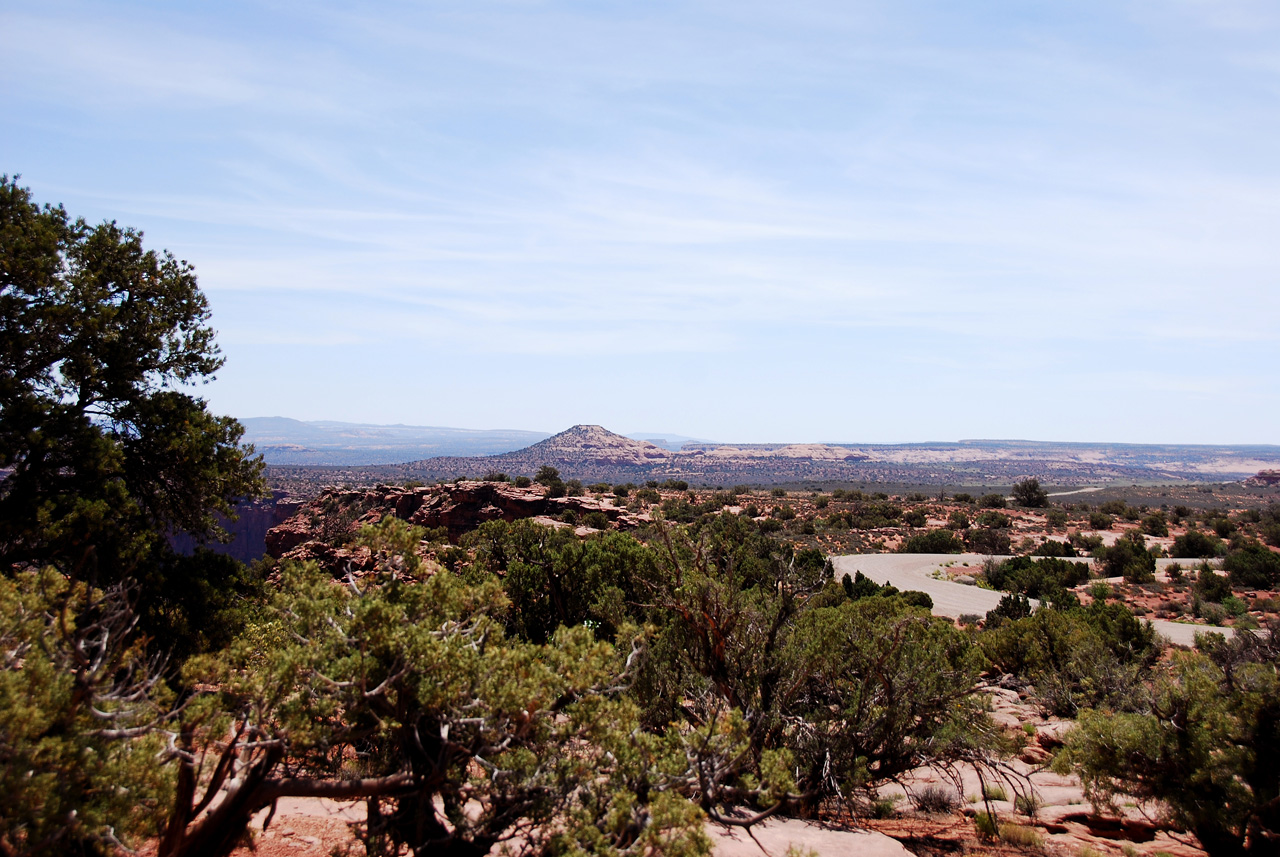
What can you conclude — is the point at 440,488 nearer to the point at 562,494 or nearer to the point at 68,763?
the point at 562,494

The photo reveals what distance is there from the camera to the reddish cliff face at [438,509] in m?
39.9

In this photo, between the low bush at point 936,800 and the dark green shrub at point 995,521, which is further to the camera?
the dark green shrub at point 995,521

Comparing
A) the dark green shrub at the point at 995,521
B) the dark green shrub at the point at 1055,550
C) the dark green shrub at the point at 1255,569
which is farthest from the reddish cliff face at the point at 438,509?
the dark green shrub at the point at 995,521

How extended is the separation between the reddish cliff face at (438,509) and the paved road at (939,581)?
1266cm

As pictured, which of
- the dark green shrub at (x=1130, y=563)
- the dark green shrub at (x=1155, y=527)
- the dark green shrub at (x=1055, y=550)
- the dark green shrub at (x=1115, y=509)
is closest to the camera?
the dark green shrub at (x=1130, y=563)

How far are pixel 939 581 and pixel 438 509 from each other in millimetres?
29941

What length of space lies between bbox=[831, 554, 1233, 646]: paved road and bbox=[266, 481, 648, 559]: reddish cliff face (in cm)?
1266

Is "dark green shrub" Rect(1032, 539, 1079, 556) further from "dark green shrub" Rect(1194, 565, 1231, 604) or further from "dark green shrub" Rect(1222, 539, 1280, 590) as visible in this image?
"dark green shrub" Rect(1194, 565, 1231, 604)

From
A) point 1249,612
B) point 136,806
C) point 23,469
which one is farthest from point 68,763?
point 1249,612

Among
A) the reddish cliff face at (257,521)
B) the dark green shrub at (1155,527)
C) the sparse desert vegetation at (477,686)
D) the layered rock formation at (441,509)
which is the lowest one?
the reddish cliff face at (257,521)

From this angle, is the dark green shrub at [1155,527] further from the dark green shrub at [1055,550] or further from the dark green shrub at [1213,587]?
the dark green shrub at [1213,587]

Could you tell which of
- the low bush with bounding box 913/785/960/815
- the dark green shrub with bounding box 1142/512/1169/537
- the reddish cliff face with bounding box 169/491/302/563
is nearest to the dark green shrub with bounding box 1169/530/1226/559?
the dark green shrub with bounding box 1142/512/1169/537

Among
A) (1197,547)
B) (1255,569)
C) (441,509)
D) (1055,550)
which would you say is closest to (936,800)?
(1255,569)

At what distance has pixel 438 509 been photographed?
141 ft
